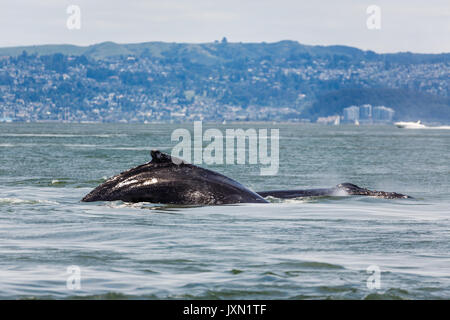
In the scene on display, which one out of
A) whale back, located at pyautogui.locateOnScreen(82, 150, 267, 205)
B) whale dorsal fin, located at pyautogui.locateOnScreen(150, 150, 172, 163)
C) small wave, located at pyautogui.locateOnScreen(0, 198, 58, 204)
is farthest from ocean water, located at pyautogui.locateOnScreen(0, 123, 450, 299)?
whale dorsal fin, located at pyautogui.locateOnScreen(150, 150, 172, 163)

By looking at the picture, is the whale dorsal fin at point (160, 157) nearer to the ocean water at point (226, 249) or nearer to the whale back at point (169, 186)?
the whale back at point (169, 186)

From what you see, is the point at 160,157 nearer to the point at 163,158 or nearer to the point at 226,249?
the point at 163,158

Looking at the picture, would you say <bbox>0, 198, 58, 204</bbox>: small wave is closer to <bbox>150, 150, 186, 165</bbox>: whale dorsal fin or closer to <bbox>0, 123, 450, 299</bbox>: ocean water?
<bbox>0, 123, 450, 299</bbox>: ocean water

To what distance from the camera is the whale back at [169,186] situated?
17.2 m

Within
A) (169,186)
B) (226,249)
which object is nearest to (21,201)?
(169,186)

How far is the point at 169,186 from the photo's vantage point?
56.6 feet

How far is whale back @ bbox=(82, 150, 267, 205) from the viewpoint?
1717 centimetres

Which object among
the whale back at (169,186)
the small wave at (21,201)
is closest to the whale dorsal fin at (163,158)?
the whale back at (169,186)

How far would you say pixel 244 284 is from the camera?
9906 millimetres
